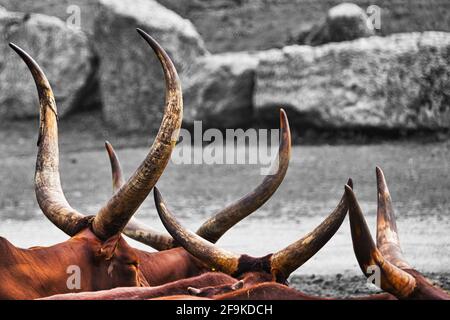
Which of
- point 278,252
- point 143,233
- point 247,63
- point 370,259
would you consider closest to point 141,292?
point 278,252

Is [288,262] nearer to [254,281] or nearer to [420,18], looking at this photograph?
[254,281]

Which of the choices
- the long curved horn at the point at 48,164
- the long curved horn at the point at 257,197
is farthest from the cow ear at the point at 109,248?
the long curved horn at the point at 257,197

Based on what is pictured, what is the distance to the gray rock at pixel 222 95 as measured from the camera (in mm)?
11812

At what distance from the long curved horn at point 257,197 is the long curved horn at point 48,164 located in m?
0.64

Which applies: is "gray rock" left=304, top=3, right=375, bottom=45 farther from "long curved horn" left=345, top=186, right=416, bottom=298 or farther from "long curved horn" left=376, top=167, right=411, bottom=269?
"long curved horn" left=345, top=186, right=416, bottom=298

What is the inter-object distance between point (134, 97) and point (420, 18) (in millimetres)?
4126

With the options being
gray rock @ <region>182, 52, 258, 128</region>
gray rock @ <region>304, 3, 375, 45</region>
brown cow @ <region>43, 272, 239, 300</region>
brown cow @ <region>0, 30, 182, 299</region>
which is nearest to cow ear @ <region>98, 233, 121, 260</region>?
brown cow @ <region>0, 30, 182, 299</region>

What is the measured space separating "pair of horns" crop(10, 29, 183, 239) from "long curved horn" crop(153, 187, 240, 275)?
A: 0.25 meters

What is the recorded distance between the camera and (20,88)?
13.8 meters

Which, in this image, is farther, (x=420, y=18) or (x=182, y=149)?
(x=420, y=18)

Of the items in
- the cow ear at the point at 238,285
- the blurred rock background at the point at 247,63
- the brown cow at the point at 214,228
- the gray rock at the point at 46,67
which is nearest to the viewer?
the cow ear at the point at 238,285

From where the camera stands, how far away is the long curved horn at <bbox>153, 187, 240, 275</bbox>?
3.65m

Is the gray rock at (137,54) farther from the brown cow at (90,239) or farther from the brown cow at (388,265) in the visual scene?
the brown cow at (388,265)
